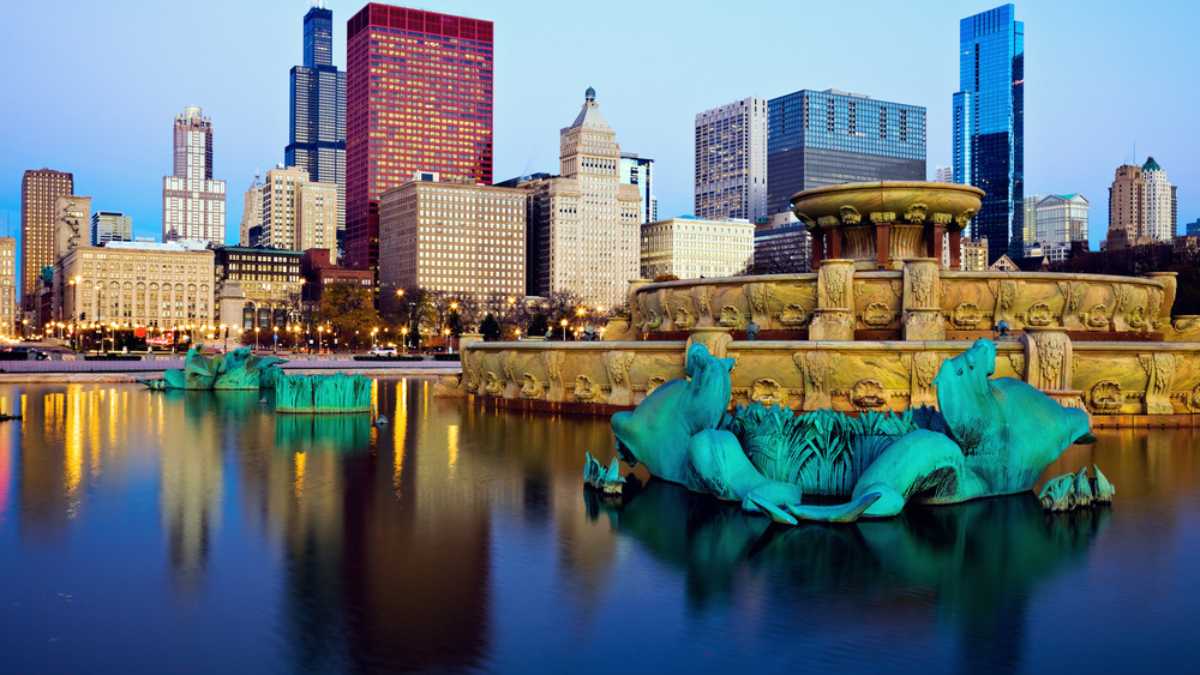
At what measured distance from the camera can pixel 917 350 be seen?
66.1ft

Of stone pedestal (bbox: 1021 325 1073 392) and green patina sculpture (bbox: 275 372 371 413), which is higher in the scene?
stone pedestal (bbox: 1021 325 1073 392)

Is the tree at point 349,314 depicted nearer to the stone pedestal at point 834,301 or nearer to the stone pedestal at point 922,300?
the stone pedestal at point 834,301

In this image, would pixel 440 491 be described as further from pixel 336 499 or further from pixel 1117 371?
pixel 1117 371

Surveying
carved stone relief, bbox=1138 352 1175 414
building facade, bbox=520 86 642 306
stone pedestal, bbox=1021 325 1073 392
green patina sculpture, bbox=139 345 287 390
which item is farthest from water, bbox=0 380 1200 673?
building facade, bbox=520 86 642 306

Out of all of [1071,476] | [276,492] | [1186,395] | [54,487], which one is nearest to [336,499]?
[276,492]

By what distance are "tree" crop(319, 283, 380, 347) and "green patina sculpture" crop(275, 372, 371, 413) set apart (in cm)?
8884

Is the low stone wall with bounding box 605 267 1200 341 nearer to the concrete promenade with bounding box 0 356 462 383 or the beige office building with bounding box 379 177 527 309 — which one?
the concrete promenade with bounding box 0 356 462 383

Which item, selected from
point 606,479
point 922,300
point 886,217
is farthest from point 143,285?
point 606,479

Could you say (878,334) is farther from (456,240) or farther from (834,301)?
(456,240)

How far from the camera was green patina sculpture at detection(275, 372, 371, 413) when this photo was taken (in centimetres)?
2530

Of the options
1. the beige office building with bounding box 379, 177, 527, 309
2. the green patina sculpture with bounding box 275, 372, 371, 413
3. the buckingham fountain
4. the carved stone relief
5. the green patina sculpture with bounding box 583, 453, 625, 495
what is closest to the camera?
the green patina sculpture with bounding box 583, 453, 625, 495

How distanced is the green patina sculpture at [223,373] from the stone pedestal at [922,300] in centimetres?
2020

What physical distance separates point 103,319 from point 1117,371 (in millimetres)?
177006

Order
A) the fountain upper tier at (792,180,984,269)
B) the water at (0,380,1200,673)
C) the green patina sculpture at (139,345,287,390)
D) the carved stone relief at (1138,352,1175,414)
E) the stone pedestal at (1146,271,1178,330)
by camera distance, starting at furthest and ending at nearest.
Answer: the green patina sculpture at (139,345,287,390) → the fountain upper tier at (792,180,984,269) → the stone pedestal at (1146,271,1178,330) → the carved stone relief at (1138,352,1175,414) → the water at (0,380,1200,673)
